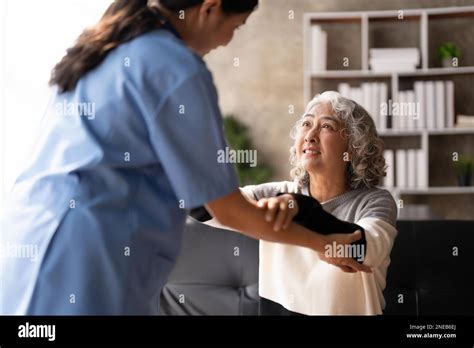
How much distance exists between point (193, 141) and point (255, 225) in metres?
0.21

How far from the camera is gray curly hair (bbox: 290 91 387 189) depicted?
4.22ft

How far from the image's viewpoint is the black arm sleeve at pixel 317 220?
1.21m

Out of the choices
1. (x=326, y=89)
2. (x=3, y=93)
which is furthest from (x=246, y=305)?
(x=3, y=93)

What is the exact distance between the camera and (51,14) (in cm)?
142

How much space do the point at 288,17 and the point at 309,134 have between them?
29cm

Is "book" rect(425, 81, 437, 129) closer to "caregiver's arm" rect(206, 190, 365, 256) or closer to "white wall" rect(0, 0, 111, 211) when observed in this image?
"caregiver's arm" rect(206, 190, 365, 256)

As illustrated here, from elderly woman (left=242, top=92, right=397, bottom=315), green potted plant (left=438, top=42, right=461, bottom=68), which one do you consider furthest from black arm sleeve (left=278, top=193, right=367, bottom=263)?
green potted plant (left=438, top=42, right=461, bottom=68)

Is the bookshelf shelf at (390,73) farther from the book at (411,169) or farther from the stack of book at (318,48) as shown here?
the book at (411,169)

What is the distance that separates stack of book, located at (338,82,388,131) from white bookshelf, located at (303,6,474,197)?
0.02m

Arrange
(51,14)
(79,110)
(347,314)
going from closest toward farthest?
(79,110) → (347,314) → (51,14)

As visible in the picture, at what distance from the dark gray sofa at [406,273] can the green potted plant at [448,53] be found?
37cm

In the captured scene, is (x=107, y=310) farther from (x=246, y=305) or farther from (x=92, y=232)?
(x=246, y=305)

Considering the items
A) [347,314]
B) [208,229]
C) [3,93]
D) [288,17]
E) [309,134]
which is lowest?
[347,314]

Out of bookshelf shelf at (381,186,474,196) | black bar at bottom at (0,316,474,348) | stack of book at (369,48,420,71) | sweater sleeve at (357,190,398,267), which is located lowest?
black bar at bottom at (0,316,474,348)
